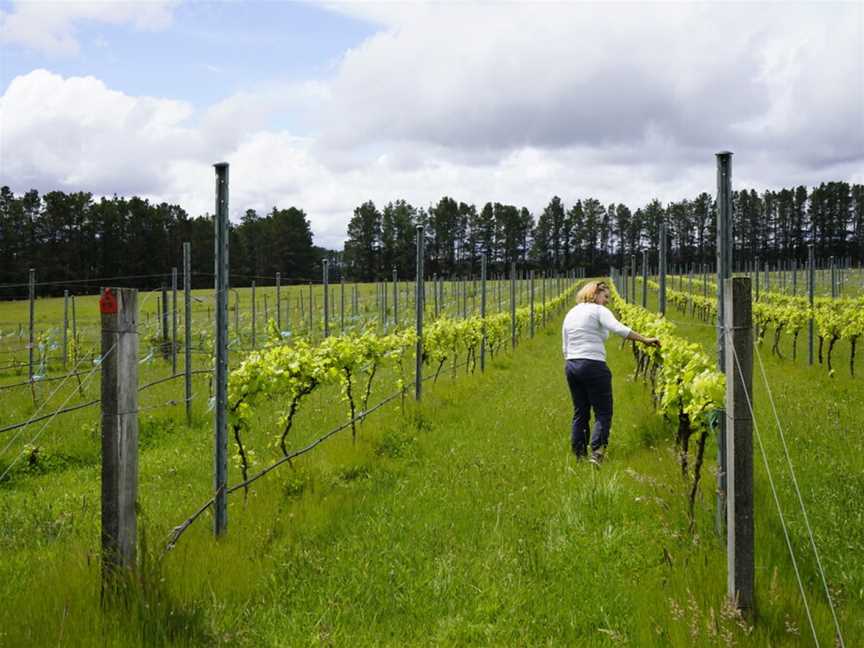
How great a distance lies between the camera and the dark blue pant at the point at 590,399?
18.9ft

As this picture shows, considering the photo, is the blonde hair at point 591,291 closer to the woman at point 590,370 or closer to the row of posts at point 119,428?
the woman at point 590,370

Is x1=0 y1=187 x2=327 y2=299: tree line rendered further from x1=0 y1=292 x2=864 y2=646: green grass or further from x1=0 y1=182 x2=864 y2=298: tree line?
x1=0 y1=292 x2=864 y2=646: green grass

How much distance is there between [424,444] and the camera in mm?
6406

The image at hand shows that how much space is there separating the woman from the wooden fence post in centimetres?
393

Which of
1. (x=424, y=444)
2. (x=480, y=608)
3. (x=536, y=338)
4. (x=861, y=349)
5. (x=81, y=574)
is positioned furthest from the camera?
(x=536, y=338)

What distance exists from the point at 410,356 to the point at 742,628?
12276mm

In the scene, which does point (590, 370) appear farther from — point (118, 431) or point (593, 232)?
point (593, 232)

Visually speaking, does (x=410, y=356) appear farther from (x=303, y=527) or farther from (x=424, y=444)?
(x=303, y=527)

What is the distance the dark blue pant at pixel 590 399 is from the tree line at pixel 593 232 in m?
76.9

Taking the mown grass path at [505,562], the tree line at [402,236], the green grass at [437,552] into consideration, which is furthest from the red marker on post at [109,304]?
the tree line at [402,236]

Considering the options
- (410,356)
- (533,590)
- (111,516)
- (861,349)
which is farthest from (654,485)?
(861,349)

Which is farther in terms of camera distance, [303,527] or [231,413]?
[231,413]

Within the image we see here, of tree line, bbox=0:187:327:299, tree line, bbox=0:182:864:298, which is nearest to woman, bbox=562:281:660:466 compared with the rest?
tree line, bbox=0:182:864:298

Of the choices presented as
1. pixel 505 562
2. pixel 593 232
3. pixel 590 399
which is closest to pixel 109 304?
pixel 505 562
